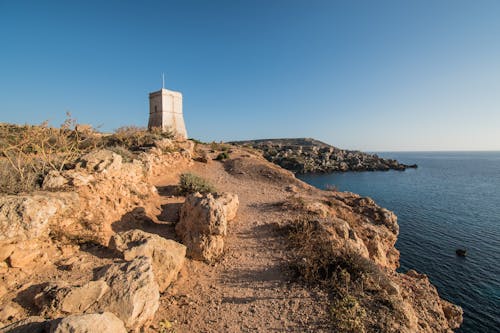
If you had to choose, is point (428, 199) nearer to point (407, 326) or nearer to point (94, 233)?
point (407, 326)

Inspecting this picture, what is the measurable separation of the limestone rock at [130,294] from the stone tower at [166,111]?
20450 millimetres

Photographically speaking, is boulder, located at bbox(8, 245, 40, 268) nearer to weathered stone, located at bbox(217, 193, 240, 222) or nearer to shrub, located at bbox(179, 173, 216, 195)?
weathered stone, located at bbox(217, 193, 240, 222)

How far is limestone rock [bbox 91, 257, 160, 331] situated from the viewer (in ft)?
10.2

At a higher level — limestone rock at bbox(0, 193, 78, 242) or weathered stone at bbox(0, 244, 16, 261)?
limestone rock at bbox(0, 193, 78, 242)

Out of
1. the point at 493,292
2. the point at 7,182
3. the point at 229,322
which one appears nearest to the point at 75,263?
the point at 7,182

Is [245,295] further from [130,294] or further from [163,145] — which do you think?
[163,145]

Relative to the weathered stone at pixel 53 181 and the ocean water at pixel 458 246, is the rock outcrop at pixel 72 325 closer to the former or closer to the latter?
the weathered stone at pixel 53 181

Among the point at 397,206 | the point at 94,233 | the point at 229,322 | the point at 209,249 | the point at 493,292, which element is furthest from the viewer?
the point at 397,206

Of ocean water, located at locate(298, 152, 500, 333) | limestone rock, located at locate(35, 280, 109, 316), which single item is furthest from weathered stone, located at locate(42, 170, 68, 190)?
ocean water, located at locate(298, 152, 500, 333)

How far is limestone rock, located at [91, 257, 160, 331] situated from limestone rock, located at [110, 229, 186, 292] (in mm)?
738

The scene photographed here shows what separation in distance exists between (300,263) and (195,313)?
2384mm

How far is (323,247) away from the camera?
541 cm

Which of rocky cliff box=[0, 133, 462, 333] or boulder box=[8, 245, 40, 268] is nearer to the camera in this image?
rocky cliff box=[0, 133, 462, 333]

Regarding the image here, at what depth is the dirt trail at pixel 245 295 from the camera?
3.76m
